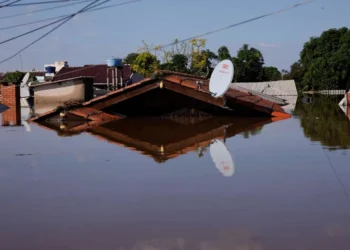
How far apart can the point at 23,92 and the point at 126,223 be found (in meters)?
18.3

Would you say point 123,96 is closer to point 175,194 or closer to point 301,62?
point 175,194

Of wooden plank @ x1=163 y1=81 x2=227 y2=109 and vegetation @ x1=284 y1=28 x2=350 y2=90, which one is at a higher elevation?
vegetation @ x1=284 y1=28 x2=350 y2=90

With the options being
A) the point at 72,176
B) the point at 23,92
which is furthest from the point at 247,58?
the point at 72,176

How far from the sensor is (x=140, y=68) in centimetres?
3566

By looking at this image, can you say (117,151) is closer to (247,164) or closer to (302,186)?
(247,164)

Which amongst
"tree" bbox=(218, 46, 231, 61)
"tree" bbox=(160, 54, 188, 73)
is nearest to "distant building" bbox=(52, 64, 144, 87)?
"tree" bbox=(160, 54, 188, 73)

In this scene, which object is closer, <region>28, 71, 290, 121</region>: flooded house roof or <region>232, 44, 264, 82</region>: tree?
<region>28, 71, 290, 121</region>: flooded house roof

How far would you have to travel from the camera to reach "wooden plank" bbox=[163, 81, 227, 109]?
11.0 meters

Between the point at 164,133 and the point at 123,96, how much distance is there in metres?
3.55

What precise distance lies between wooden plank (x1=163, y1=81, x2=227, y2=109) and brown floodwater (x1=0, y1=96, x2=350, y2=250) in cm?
374

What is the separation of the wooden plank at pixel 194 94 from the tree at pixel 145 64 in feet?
79.2

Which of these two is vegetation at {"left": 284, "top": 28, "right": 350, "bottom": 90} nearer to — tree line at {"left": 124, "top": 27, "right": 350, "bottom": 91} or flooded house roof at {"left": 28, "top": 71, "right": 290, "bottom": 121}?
tree line at {"left": 124, "top": 27, "right": 350, "bottom": 91}

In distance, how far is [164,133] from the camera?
8227 mm

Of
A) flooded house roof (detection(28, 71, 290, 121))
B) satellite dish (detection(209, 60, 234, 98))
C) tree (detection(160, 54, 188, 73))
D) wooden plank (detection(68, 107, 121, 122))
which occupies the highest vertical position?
tree (detection(160, 54, 188, 73))
